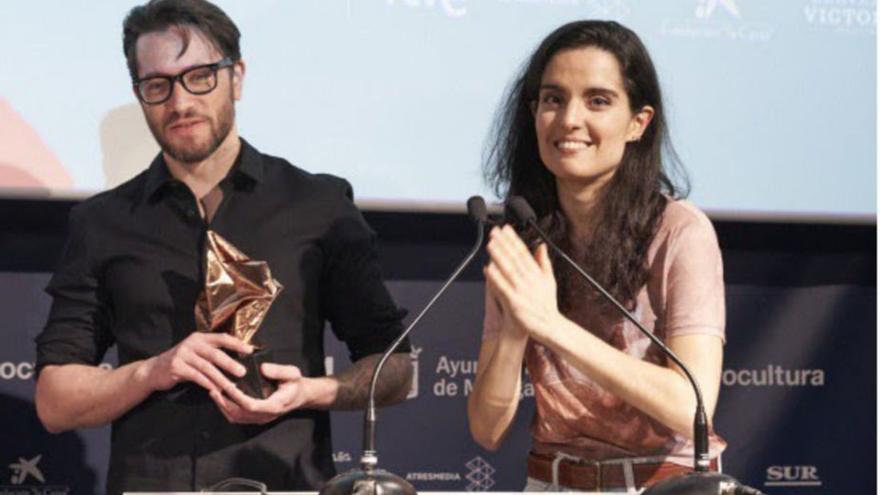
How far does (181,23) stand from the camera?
2795 millimetres

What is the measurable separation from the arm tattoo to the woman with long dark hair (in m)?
0.29

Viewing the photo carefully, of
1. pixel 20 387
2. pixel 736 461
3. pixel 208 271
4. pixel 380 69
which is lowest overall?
pixel 736 461

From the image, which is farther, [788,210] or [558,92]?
[788,210]

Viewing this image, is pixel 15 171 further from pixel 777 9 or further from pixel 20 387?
pixel 777 9

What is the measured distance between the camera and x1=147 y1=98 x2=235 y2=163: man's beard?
274cm

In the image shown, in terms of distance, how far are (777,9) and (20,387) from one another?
225 centimetres

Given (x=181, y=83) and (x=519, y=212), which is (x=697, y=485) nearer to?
(x=519, y=212)

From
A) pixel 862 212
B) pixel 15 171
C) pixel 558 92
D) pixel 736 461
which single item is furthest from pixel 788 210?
pixel 15 171

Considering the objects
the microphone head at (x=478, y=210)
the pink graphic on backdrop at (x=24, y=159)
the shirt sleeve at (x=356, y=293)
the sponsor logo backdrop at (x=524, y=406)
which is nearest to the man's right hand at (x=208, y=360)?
the shirt sleeve at (x=356, y=293)

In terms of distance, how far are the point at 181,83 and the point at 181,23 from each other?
0.15 meters

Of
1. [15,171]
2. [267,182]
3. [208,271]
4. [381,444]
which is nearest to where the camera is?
[208,271]

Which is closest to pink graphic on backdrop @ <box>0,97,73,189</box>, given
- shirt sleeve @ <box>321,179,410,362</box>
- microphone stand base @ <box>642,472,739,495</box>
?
shirt sleeve @ <box>321,179,410,362</box>

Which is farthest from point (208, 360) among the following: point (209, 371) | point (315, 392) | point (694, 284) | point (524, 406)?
point (524, 406)

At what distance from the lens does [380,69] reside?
3533 millimetres
